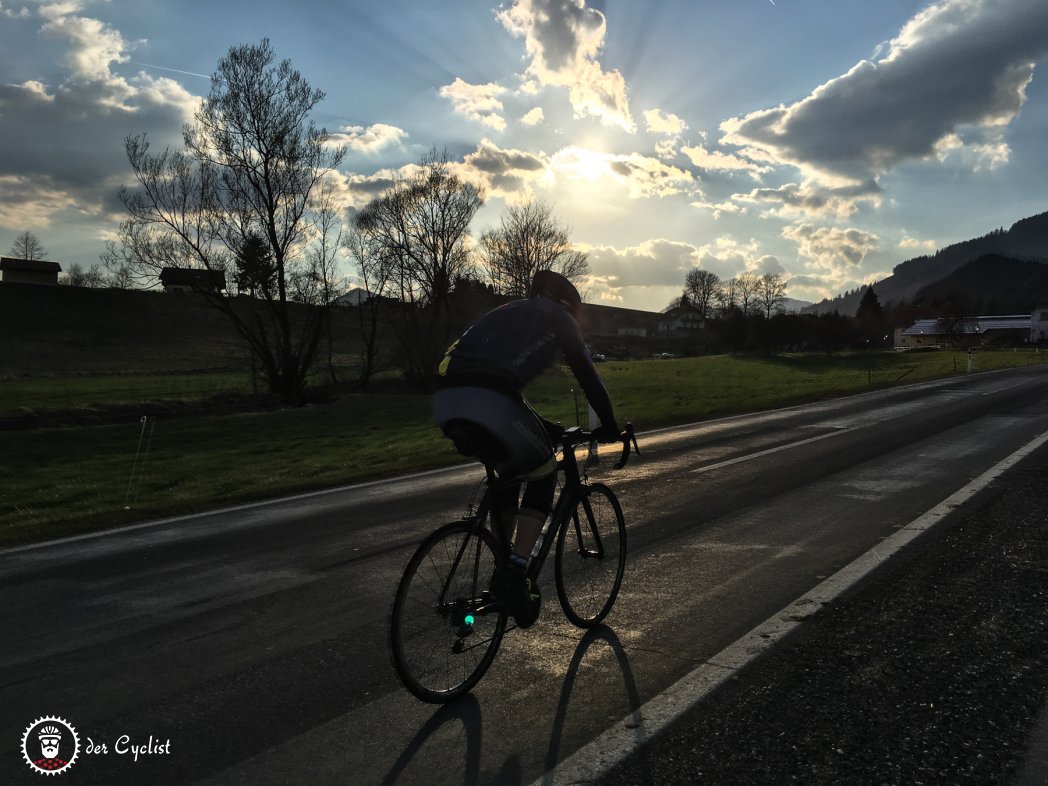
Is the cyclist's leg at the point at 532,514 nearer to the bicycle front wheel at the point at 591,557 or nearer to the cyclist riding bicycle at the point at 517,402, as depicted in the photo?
the cyclist riding bicycle at the point at 517,402

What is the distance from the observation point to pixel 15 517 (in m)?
8.93

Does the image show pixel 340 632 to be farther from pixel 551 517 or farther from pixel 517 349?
pixel 517 349

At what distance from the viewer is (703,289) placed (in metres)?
125

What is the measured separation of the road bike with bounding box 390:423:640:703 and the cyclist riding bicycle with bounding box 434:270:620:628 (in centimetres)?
9

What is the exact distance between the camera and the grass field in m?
9.45

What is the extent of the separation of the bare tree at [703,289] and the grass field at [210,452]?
93.0 meters

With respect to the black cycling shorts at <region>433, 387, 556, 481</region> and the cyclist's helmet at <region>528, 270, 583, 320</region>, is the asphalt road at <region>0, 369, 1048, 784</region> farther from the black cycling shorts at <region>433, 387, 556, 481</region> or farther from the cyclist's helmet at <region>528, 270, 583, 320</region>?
the cyclist's helmet at <region>528, 270, 583, 320</region>

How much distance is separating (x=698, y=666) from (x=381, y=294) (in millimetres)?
38261

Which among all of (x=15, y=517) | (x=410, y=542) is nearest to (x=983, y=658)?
(x=410, y=542)

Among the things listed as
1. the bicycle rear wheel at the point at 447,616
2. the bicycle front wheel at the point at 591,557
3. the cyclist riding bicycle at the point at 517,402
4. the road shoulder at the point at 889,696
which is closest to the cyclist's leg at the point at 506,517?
the cyclist riding bicycle at the point at 517,402

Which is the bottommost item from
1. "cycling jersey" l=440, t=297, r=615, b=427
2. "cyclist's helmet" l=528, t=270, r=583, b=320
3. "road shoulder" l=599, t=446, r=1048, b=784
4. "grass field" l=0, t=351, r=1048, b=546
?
"grass field" l=0, t=351, r=1048, b=546

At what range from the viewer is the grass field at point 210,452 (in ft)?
31.0

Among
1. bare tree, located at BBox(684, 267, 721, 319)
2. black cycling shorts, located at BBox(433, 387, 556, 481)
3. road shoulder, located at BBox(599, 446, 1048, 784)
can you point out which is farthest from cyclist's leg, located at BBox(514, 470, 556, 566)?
bare tree, located at BBox(684, 267, 721, 319)

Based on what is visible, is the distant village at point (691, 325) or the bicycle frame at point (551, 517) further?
the distant village at point (691, 325)
